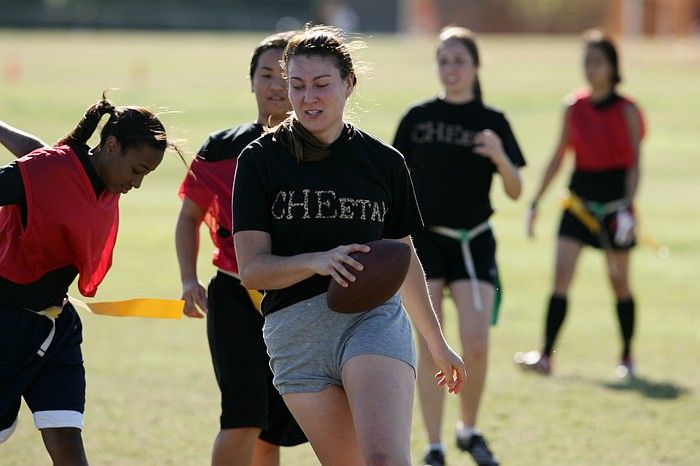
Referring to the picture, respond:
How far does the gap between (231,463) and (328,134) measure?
165 centimetres

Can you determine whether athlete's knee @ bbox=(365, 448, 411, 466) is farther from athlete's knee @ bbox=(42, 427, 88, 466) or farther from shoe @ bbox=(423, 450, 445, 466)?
shoe @ bbox=(423, 450, 445, 466)

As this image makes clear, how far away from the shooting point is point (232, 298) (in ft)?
18.8

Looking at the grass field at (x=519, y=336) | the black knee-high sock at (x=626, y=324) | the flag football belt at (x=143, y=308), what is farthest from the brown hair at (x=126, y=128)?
the black knee-high sock at (x=626, y=324)

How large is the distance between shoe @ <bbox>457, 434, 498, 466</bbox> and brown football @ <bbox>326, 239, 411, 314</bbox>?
8.48 ft

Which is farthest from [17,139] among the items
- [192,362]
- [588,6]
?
[588,6]

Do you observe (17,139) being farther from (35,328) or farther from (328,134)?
(328,134)

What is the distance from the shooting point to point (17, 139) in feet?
17.0

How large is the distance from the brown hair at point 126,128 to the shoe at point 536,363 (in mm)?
4983

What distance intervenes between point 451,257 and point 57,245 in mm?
2853

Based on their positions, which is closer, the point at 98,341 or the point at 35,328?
the point at 35,328

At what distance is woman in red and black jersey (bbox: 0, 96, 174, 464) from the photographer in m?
4.93

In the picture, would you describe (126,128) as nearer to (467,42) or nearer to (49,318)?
(49,318)

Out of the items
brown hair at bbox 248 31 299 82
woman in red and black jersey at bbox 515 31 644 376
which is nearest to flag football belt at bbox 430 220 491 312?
brown hair at bbox 248 31 299 82

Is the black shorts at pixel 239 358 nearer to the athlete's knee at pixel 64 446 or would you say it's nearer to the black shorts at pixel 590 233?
the athlete's knee at pixel 64 446
